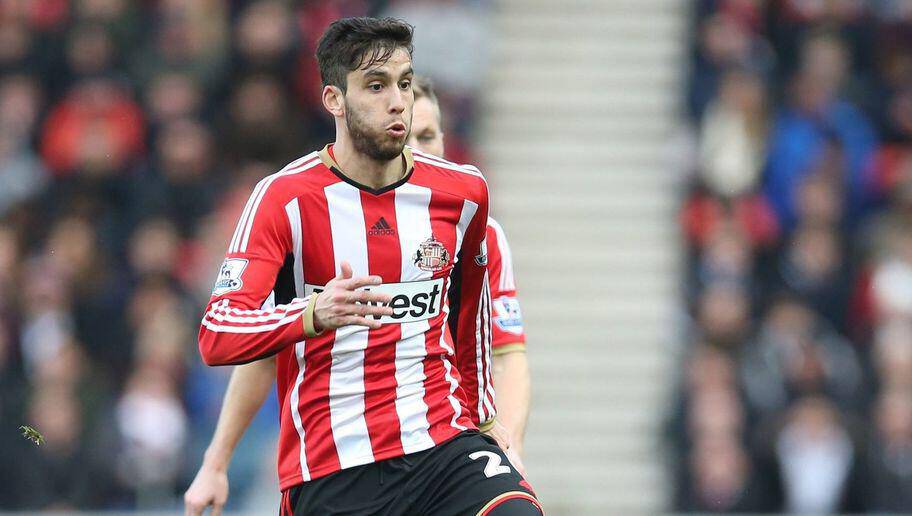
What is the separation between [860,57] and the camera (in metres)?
12.4

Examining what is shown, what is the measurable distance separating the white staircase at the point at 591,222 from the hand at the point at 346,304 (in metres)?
6.26

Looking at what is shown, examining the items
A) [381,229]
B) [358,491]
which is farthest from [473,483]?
[381,229]

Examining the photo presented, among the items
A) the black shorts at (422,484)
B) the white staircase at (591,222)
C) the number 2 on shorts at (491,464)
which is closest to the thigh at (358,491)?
the black shorts at (422,484)

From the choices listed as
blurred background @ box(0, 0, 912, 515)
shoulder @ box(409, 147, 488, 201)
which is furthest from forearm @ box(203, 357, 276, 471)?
blurred background @ box(0, 0, 912, 515)

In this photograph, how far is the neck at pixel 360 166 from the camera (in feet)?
16.2

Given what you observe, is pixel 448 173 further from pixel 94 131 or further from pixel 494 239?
pixel 94 131

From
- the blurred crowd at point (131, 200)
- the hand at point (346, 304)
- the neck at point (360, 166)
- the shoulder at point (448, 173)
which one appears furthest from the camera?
the blurred crowd at point (131, 200)

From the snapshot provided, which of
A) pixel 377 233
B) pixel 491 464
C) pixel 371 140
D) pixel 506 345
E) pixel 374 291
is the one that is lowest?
pixel 491 464

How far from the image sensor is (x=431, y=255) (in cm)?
498

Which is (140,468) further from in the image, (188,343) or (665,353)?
(665,353)

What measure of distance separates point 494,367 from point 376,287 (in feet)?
3.02

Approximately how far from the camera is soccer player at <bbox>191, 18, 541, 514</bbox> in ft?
15.8

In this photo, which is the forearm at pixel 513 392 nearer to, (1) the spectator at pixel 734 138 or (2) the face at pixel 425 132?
(2) the face at pixel 425 132

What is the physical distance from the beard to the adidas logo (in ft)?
0.63
